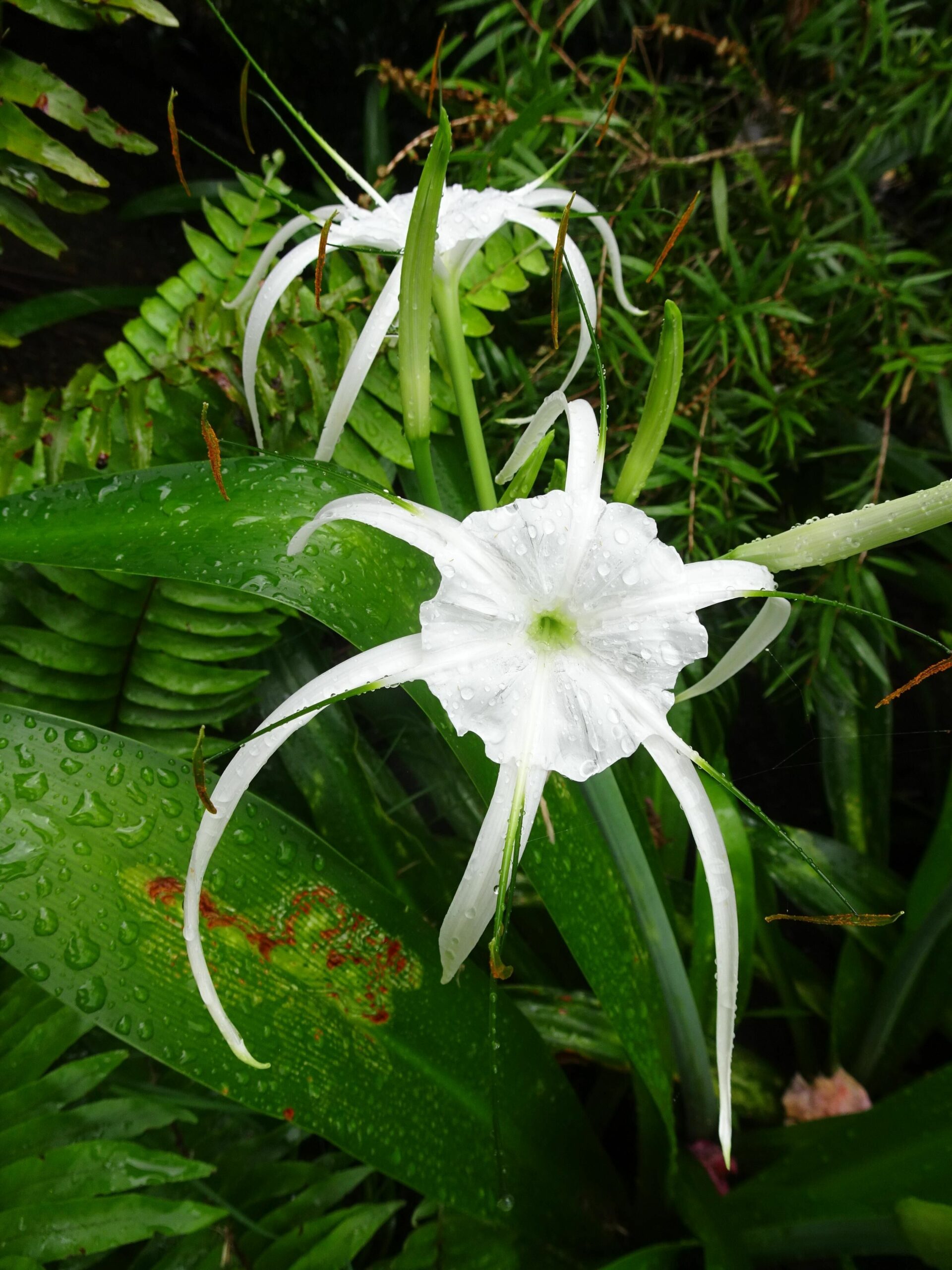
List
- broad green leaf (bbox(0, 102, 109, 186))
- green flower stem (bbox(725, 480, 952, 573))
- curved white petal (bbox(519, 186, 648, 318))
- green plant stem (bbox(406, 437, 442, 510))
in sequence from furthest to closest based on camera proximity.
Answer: broad green leaf (bbox(0, 102, 109, 186)), curved white petal (bbox(519, 186, 648, 318)), green plant stem (bbox(406, 437, 442, 510)), green flower stem (bbox(725, 480, 952, 573))

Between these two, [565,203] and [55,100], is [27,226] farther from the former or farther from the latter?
[565,203]

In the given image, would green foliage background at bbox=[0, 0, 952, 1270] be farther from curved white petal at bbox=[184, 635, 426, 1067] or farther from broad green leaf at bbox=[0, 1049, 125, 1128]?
curved white petal at bbox=[184, 635, 426, 1067]

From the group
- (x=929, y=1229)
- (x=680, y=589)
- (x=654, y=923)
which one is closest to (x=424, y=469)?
(x=680, y=589)

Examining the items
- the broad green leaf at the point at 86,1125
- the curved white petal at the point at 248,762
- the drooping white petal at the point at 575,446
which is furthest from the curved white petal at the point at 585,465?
the broad green leaf at the point at 86,1125

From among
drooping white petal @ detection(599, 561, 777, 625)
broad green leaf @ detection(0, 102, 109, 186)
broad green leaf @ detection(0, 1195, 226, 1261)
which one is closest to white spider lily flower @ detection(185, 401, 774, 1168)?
drooping white petal @ detection(599, 561, 777, 625)

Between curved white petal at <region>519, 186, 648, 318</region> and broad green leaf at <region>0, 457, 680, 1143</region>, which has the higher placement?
curved white petal at <region>519, 186, 648, 318</region>
